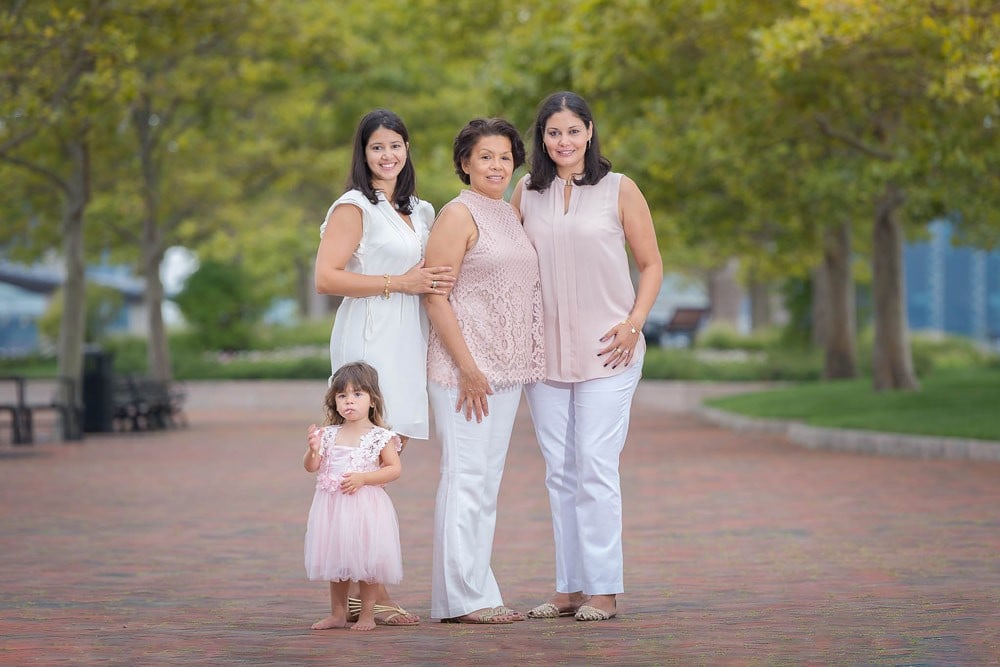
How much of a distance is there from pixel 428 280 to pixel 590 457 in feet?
3.22

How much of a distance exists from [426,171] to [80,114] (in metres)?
20.7

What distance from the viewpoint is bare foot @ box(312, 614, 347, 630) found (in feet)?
24.0

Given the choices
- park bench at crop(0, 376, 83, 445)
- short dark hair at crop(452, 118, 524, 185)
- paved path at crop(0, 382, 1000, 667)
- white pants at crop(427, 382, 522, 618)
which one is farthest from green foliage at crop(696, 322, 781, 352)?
white pants at crop(427, 382, 522, 618)

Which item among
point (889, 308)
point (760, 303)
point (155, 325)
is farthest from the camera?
point (760, 303)

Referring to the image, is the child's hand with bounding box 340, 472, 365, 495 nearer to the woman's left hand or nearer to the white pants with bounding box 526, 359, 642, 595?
the white pants with bounding box 526, 359, 642, 595

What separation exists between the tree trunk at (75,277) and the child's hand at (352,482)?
61.1ft

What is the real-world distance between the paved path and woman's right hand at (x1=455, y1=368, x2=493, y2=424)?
0.85m

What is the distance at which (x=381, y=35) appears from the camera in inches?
1620

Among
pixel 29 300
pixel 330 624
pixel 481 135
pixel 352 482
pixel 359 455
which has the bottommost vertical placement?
pixel 330 624

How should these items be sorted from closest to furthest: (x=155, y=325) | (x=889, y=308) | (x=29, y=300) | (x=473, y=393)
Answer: (x=473, y=393)
(x=889, y=308)
(x=155, y=325)
(x=29, y=300)

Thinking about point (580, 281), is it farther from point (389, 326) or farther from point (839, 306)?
point (839, 306)

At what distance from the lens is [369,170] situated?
744 centimetres

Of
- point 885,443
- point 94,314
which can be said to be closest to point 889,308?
point 885,443

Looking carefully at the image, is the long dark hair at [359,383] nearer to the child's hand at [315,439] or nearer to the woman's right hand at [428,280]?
the child's hand at [315,439]
